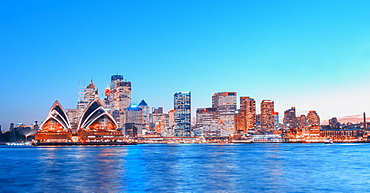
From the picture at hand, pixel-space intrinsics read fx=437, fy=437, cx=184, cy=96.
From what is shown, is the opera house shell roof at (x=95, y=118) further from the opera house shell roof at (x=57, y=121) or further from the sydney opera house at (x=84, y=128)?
the opera house shell roof at (x=57, y=121)

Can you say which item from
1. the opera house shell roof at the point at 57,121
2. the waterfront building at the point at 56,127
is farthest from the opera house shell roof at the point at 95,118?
the opera house shell roof at the point at 57,121

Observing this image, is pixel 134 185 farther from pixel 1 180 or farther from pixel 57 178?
pixel 1 180

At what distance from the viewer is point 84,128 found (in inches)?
6265

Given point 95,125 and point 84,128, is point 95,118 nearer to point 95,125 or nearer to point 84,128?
point 95,125

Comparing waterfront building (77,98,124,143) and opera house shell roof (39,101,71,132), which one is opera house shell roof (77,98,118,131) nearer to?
waterfront building (77,98,124,143)

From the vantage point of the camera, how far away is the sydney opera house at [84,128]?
519ft

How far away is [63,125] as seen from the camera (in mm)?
161750

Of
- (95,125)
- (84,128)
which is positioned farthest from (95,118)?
(84,128)

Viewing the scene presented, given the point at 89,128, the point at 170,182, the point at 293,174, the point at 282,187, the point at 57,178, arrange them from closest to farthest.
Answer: the point at 282,187, the point at 170,182, the point at 57,178, the point at 293,174, the point at 89,128

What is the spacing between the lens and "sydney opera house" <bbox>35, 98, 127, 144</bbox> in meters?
158

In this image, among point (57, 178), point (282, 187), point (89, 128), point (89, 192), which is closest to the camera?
point (89, 192)

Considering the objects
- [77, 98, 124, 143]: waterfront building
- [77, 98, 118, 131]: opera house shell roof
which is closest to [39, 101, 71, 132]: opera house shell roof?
[77, 98, 124, 143]: waterfront building

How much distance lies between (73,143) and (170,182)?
433ft

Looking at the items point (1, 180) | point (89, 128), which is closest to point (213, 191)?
point (1, 180)
